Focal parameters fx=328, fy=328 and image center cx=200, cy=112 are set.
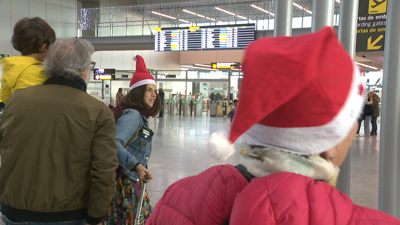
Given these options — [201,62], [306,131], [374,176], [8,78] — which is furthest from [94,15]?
[306,131]

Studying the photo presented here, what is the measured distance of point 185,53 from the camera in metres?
23.9

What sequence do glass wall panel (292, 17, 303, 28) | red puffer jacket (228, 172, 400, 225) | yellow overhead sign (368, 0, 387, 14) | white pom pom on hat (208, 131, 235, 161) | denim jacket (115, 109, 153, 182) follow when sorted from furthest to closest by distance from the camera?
1. glass wall panel (292, 17, 303, 28)
2. yellow overhead sign (368, 0, 387, 14)
3. denim jacket (115, 109, 153, 182)
4. white pom pom on hat (208, 131, 235, 161)
5. red puffer jacket (228, 172, 400, 225)

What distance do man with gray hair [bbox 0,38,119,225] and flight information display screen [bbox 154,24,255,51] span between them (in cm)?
1069

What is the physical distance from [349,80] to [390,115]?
2.56m

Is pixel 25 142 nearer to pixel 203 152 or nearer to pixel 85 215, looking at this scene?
pixel 85 215

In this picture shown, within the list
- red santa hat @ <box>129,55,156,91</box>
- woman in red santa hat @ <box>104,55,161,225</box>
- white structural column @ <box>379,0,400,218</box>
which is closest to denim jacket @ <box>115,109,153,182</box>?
woman in red santa hat @ <box>104,55,161,225</box>

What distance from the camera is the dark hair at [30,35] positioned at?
76.5 inches

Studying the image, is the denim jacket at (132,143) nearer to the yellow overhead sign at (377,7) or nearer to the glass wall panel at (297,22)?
the yellow overhead sign at (377,7)

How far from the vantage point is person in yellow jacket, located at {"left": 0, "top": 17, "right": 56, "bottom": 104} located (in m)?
1.83

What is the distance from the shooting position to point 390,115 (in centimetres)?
294

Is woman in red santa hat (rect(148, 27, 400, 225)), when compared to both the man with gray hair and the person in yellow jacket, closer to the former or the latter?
Answer: the man with gray hair

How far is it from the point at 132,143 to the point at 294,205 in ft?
6.53

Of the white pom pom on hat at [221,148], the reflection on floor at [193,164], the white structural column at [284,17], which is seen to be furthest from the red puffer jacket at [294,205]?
the reflection on floor at [193,164]

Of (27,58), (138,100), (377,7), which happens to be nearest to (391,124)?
(138,100)
